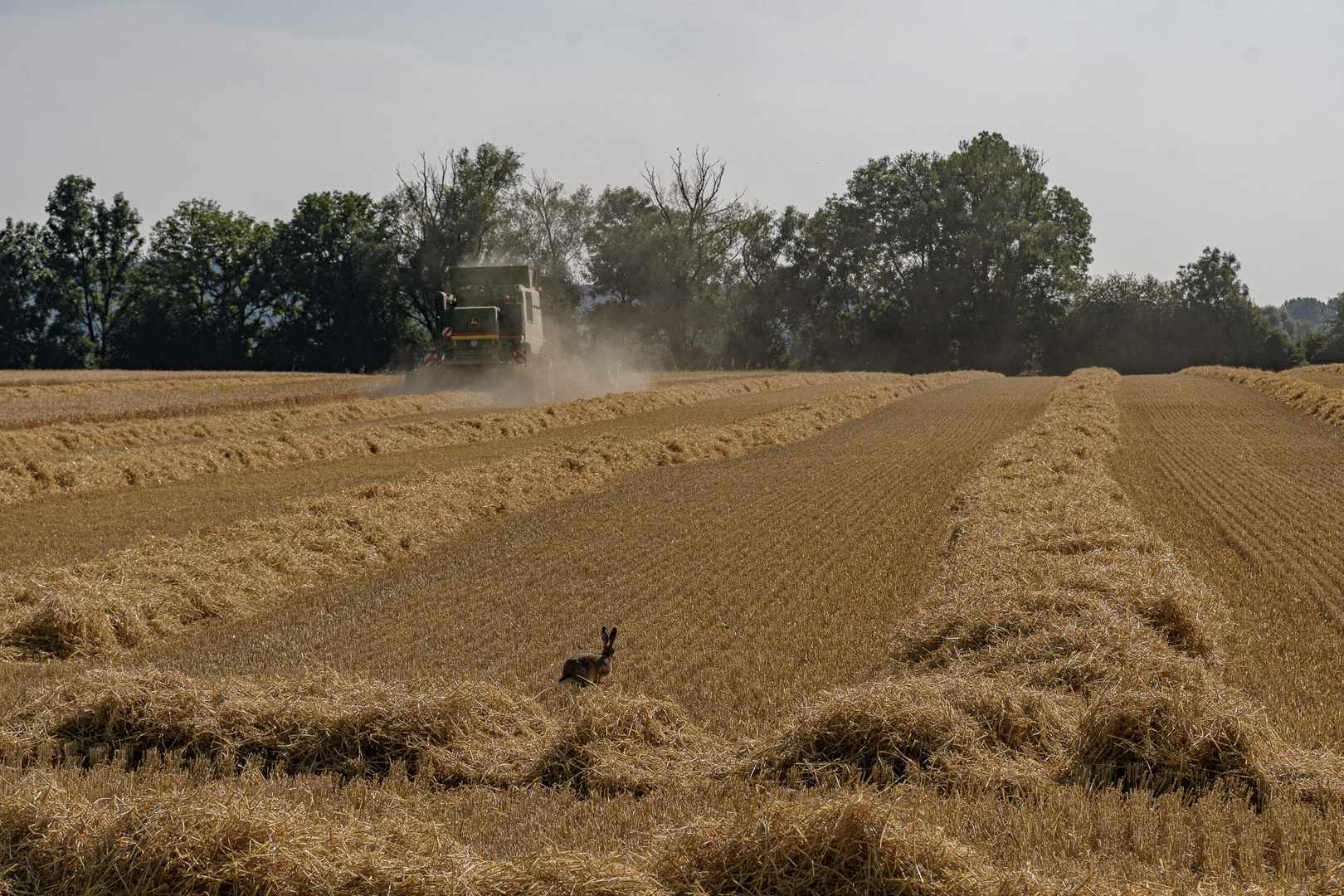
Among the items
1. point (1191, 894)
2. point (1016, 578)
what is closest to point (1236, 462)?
point (1016, 578)

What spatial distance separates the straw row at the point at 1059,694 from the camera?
15.7 ft

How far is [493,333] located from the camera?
30.5m

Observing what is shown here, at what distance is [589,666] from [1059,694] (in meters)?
2.87

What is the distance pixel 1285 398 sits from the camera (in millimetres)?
28188

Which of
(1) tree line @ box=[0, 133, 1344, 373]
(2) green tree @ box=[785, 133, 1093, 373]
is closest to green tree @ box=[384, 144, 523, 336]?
(1) tree line @ box=[0, 133, 1344, 373]

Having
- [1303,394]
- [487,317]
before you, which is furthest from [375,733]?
[1303,394]

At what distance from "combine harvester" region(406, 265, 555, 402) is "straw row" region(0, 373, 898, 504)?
161 centimetres

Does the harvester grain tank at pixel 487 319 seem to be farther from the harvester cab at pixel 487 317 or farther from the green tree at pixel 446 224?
the green tree at pixel 446 224

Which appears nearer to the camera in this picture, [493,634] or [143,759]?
[143,759]

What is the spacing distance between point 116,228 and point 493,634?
63.8 metres

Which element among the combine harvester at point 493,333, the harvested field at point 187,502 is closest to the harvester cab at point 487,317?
the combine harvester at point 493,333

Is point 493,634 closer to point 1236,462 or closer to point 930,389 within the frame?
point 1236,462

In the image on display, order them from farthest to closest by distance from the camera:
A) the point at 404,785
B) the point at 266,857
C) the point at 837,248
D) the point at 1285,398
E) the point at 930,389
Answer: the point at 837,248 → the point at 930,389 → the point at 1285,398 → the point at 404,785 → the point at 266,857

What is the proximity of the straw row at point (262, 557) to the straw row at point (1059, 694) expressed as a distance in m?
5.79
